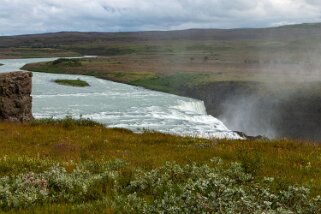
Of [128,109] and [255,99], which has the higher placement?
[255,99]

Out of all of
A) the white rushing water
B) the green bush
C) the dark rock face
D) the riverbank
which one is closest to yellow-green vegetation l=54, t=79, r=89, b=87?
the white rushing water

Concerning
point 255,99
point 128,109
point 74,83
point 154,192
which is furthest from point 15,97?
point 74,83

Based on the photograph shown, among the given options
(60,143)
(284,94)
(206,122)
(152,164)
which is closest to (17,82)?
(60,143)

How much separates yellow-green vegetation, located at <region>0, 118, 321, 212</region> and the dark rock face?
723 cm

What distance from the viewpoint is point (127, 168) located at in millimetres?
11523

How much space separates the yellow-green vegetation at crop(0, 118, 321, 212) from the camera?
8.45 m

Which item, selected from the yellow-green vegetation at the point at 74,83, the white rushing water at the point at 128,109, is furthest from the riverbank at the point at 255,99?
the yellow-green vegetation at the point at 74,83

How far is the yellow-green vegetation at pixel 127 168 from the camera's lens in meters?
8.45

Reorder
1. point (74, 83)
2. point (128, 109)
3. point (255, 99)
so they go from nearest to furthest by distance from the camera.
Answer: point (128, 109) < point (255, 99) < point (74, 83)

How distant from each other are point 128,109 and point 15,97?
101 feet

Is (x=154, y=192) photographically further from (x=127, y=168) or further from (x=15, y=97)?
(x=15, y=97)

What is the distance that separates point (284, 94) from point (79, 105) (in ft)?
111

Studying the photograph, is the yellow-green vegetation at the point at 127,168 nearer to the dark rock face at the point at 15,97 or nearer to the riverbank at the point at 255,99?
the dark rock face at the point at 15,97

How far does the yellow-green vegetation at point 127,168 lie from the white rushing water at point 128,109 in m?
21.7
